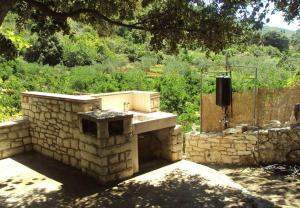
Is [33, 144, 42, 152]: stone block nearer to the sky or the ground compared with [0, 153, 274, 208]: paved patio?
nearer to the sky

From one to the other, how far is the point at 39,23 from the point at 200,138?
6.15 m

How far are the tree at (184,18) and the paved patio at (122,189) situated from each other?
8.50 feet

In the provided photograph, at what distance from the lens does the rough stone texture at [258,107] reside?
10.4 meters

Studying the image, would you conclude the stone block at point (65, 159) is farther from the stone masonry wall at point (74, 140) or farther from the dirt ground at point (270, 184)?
the dirt ground at point (270, 184)

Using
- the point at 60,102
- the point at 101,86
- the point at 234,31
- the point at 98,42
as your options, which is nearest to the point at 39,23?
the point at 60,102

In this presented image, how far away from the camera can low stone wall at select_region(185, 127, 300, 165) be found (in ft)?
32.6

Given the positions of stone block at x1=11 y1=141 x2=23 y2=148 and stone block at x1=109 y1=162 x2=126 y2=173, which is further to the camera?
stone block at x1=11 y1=141 x2=23 y2=148

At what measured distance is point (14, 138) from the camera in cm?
845

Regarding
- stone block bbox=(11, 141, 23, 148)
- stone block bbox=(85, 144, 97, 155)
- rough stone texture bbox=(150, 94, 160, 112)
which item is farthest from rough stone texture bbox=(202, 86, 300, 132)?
stone block bbox=(11, 141, 23, 148)

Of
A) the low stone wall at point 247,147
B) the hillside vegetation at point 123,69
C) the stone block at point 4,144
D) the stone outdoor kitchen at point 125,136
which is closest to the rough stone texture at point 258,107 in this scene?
the stone outdoor kitchen at point 125,136

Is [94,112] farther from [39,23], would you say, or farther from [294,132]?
[294,132]

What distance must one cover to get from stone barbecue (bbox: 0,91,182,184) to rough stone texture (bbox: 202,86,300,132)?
2.60m

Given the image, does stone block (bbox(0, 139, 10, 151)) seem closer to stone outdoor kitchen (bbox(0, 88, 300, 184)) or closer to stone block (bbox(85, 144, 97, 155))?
stone outdoor kitchen (bbox(0, 88, 300, 184))

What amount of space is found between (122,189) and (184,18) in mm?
3486
